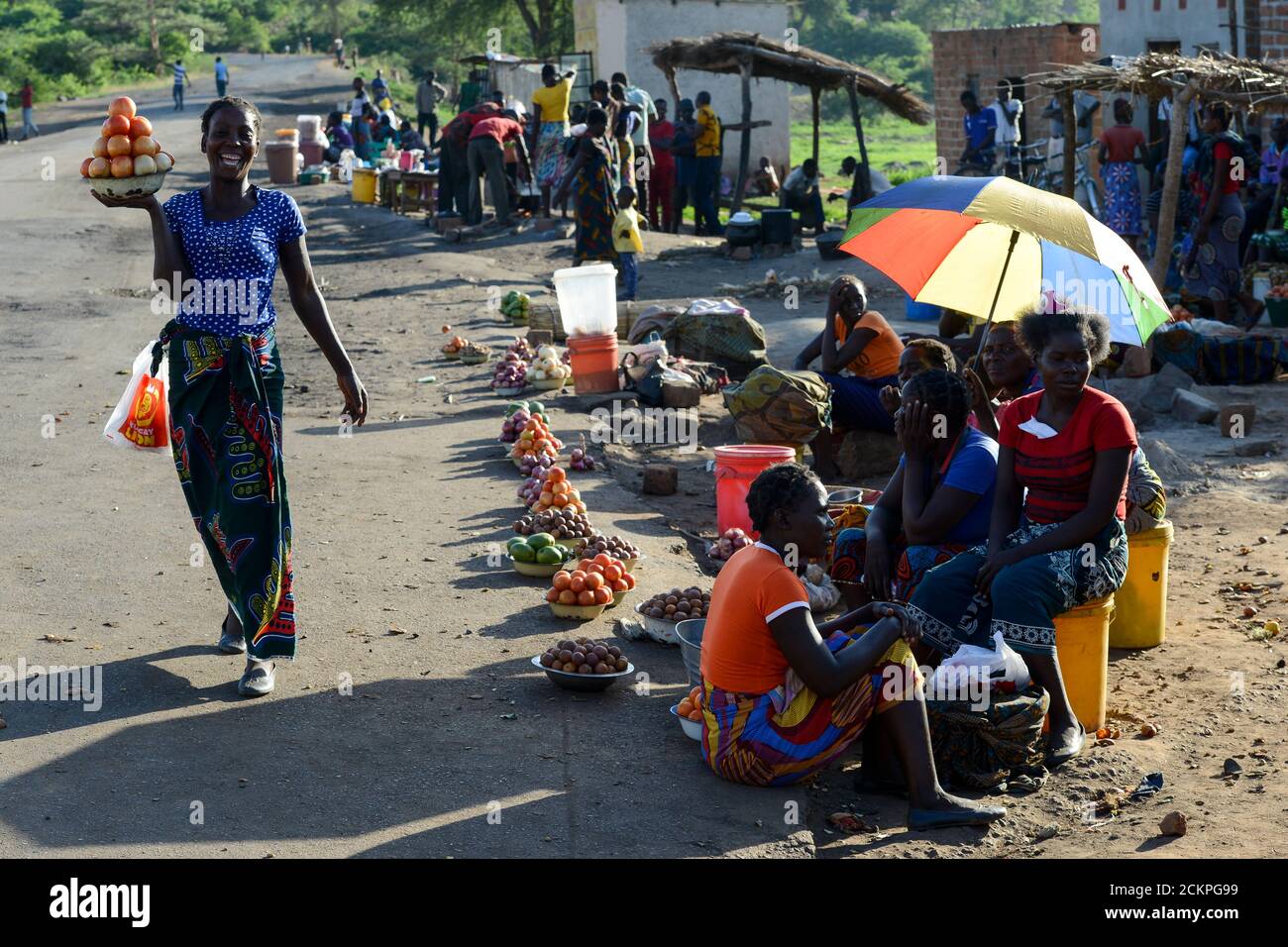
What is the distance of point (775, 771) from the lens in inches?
164

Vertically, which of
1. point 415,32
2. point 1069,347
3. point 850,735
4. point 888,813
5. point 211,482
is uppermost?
point 415,32

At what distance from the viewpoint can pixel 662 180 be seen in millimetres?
20859

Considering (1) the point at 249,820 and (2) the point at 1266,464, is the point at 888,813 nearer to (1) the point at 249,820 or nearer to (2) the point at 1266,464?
(1) the point at 249,820

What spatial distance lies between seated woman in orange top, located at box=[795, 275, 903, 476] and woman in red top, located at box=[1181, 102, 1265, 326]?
478 centimetres

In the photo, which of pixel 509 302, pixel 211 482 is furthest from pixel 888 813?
pixel 509 302

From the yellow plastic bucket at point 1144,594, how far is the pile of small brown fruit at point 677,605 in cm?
169

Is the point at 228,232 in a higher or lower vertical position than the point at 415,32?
lower

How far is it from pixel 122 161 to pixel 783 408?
411 cm

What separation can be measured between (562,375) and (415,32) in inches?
2125

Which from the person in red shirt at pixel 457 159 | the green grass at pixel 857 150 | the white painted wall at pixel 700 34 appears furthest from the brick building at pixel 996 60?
the person in red shirt at pixel 457 159

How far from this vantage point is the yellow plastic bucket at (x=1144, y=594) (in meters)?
5.52

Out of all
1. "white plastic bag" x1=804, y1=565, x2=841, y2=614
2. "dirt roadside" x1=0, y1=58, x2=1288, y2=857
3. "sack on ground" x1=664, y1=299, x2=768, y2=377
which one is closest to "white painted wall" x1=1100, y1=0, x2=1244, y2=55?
"sack on ground" x1=664, y1=299, x2=768, y2=377

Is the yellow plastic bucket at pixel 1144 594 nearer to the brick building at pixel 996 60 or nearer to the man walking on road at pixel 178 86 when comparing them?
the brick building at pixel 996 60

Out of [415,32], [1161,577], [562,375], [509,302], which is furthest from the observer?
[415,32]
